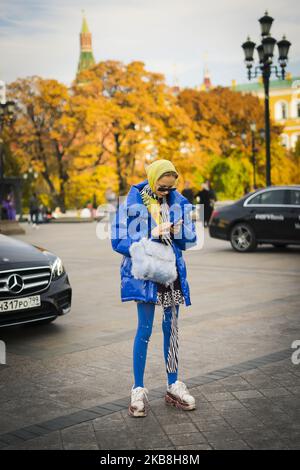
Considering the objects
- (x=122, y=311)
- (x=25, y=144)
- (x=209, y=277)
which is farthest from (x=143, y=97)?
(x=122, y=311)

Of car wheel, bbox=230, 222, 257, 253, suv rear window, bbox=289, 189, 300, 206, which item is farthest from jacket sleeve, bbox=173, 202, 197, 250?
car wheel, bbox=230, 222, 257, 253

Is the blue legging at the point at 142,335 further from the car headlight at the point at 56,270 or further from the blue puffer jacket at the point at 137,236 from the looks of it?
the car headlight at the point at 56,270

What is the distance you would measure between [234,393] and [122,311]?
3863 mm

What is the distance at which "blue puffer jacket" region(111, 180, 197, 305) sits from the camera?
4.56 meters

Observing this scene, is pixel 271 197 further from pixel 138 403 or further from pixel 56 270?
pixel 138 403

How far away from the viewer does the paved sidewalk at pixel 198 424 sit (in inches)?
159

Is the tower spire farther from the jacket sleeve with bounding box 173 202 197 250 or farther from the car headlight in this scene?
the jacket sleeve with bounding box 173 202 197 250

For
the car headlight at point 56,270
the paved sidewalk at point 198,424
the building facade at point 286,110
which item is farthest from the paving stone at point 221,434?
the building facade at point 286,110

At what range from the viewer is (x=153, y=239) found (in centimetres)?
462

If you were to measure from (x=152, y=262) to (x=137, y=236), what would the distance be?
23 cm

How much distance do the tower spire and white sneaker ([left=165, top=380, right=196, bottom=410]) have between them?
139452mm

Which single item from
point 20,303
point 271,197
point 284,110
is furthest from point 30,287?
point 284,110

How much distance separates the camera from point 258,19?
67.7 feet

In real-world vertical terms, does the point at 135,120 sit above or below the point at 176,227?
above
